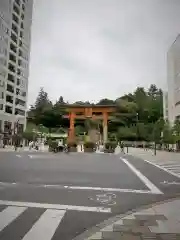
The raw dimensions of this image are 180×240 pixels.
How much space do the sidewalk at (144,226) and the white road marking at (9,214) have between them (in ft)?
4.63

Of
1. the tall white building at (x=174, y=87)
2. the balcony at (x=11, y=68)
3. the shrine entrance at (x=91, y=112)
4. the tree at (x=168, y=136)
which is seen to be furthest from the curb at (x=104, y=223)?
the shrine entrance at (x=91, y=112)

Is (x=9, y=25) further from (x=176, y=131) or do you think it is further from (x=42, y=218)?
(x=176, y=131)

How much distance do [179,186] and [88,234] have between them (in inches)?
240

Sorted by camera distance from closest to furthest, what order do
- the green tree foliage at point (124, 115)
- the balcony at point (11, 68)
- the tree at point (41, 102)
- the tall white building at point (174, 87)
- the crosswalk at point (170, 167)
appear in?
the balcony at point (11, 68), the crosswalk at point (170, 167), the tall white building at point (174, 87), the green tree foliage at point (124, 115), the tree at point (41, 102)

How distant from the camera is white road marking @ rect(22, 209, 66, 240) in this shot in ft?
14.2

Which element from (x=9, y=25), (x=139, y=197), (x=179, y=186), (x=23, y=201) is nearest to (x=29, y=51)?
(x=9, y=25)

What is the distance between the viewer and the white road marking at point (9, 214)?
4.98 metres

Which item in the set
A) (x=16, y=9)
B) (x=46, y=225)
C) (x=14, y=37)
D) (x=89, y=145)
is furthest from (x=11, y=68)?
(x=89, y=145)

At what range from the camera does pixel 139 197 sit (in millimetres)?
7766

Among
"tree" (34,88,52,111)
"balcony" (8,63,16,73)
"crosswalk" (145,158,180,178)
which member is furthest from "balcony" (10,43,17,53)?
"tree" (34,88,52,111)

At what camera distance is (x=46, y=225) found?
16.2 feet

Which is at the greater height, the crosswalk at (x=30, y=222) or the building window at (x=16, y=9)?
the building window at (x=16, y=9)

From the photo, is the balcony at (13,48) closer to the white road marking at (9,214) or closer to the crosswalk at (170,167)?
the white road marking at (9,214)

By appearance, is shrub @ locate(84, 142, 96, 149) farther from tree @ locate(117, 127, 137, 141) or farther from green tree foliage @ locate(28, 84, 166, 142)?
tree @ locate(117, 127, 137, 141)
